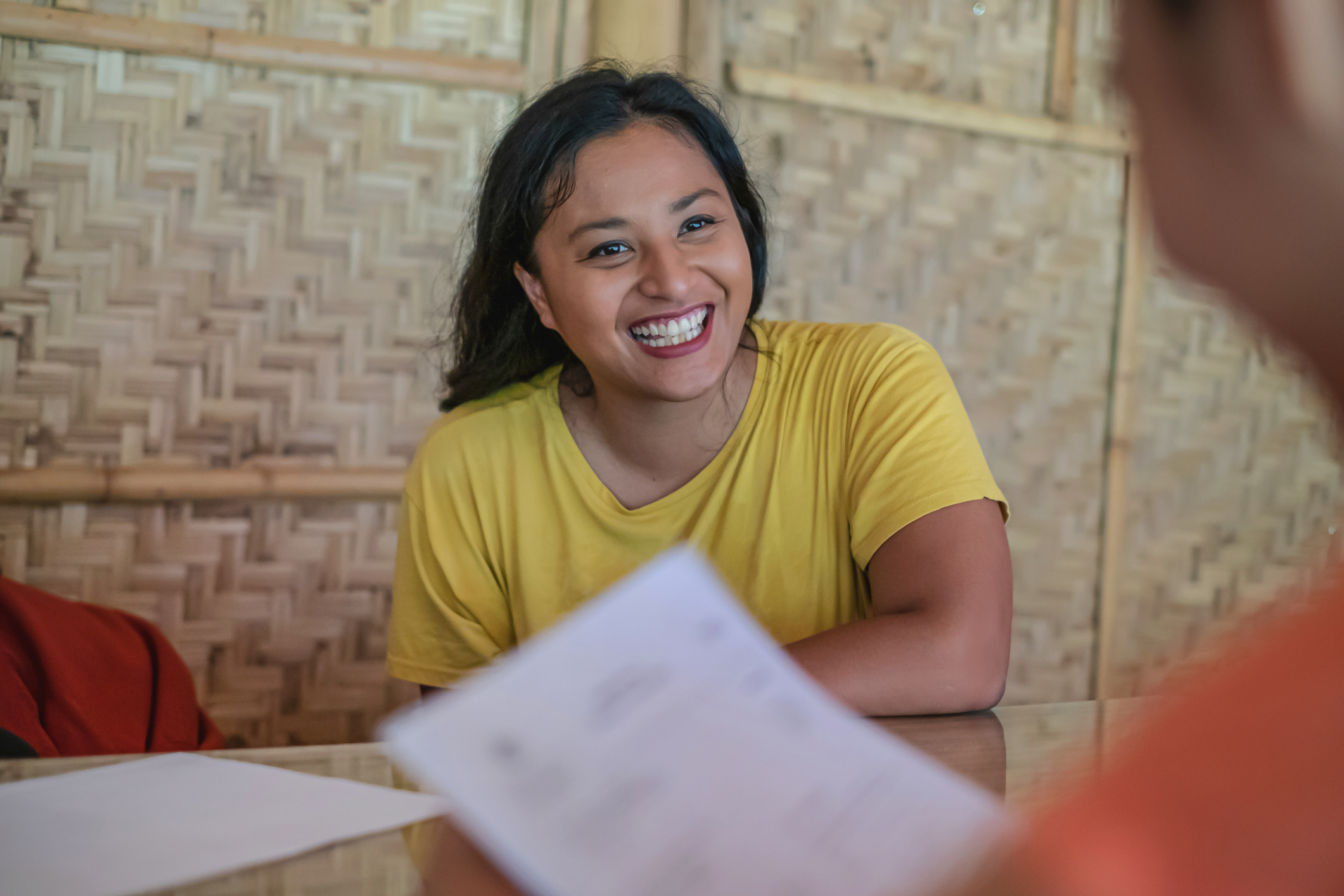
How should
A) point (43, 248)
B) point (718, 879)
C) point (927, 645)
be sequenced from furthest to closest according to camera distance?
point (43, 248)
point (927, 645)
point (718, 879)

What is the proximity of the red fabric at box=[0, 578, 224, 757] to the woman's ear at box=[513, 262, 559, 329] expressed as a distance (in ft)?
2.51

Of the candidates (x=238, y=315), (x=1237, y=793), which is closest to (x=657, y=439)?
(x=238, y=315)

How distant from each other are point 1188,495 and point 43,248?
2.58 m

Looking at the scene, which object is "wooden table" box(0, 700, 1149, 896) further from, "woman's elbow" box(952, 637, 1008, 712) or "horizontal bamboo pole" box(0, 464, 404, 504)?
"horizontal bamboo pole" box(0, 464, 404, 504)

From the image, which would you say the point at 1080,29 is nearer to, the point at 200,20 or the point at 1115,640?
the point at 1115,640

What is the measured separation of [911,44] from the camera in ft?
7.66

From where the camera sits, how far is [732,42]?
216cm

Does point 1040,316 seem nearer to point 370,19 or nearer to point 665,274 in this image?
point 665,274

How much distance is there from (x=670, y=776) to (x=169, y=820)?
368 millimetres

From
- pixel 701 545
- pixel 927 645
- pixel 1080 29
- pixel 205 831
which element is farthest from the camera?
pixel 1080 29

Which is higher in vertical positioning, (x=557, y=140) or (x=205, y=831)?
(x=557, y=140)

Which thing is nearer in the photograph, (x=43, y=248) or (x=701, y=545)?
(x=701, y=545)

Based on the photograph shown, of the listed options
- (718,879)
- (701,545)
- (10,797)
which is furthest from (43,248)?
(718,879)

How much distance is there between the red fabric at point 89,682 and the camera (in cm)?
134
